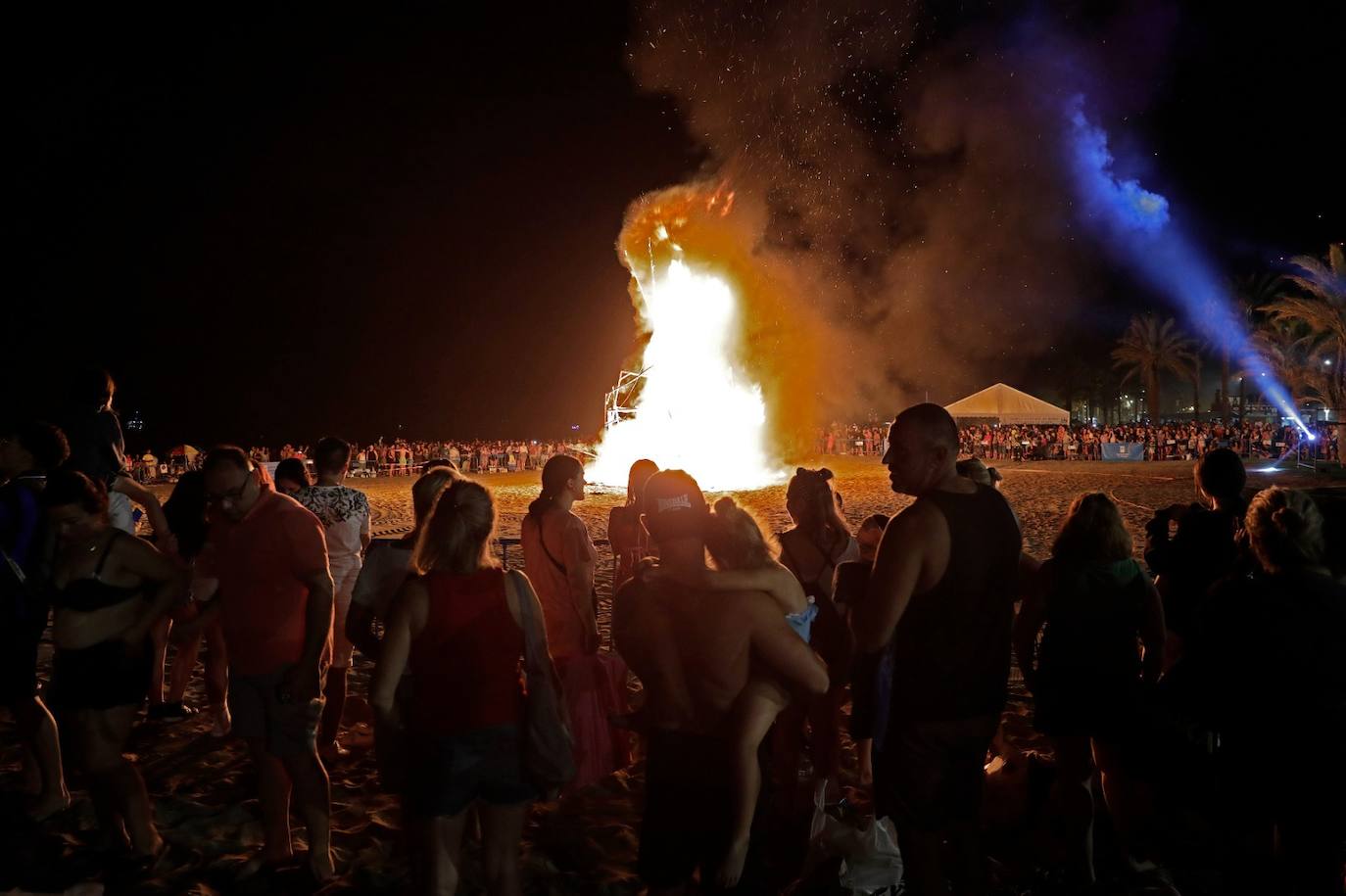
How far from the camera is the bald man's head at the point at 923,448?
3051 mm

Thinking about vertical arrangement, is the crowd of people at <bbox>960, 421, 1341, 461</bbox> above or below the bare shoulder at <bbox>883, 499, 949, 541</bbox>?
above

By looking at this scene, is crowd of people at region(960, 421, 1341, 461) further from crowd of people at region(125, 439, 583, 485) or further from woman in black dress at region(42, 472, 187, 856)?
woman in black dress at region(42, 472, 187, 856)

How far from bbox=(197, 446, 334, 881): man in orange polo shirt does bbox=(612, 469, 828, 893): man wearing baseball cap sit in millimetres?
1769

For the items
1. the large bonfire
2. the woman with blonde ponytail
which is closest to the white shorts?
the woman with blonde ponytail

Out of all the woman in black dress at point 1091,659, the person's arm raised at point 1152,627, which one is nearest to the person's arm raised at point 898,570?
the woman in black dress at point 1091,659

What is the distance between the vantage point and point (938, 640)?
295 centimetres

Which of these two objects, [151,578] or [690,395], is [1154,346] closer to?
[690,395]

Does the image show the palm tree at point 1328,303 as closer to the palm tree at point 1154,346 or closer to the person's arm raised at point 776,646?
the palm tree at point 1154,346

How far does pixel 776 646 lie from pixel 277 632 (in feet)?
7.75

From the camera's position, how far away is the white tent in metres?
41.8

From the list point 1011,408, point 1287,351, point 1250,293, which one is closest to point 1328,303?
point 1287,351

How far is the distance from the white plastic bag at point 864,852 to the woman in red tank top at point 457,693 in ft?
4.70

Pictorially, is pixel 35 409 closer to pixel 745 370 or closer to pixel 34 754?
pixel 745 370

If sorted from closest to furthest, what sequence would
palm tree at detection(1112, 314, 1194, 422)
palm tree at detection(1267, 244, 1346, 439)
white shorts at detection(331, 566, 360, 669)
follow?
white shorts at detection(331, 566, 360, 669), palm tree at detection(1267, 244, 1346, 439), palm tree at detection(1112, 314, 1194, 422)
